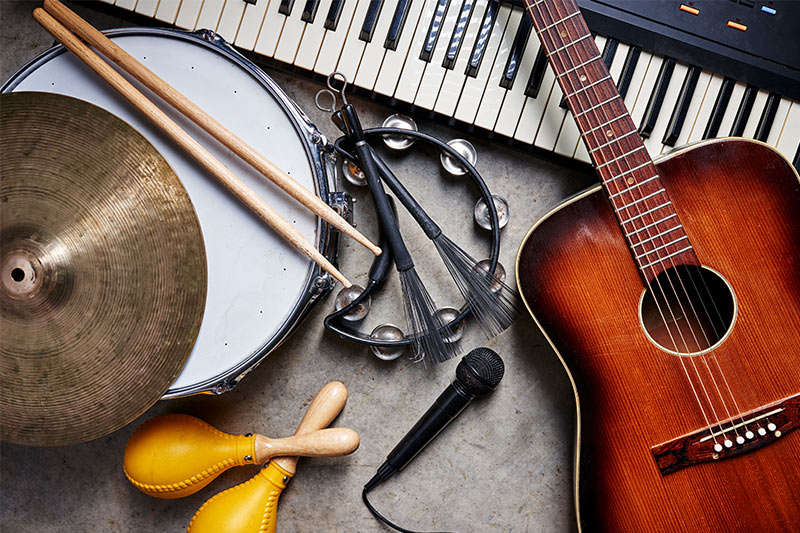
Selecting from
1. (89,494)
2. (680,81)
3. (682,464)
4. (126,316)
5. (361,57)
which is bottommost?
(682,464)

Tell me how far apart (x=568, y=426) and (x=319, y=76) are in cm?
90

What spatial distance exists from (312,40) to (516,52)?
39 cm

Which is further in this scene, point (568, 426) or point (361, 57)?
point (568, 426)

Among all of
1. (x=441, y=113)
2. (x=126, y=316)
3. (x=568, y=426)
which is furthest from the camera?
(x=568, y=426)

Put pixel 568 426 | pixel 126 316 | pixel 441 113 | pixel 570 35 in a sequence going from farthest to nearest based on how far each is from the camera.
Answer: pixel 568 426 < pixel 441 113 < pixel 570 35 < pixel 126 316

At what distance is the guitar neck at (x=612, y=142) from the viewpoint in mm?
1003

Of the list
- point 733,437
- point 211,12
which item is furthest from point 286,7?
point 733,437

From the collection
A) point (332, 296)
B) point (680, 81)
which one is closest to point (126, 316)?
point (332, 296)

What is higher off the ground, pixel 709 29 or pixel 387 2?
pixel 387 2

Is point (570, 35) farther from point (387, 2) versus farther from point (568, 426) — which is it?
point (568, 426)

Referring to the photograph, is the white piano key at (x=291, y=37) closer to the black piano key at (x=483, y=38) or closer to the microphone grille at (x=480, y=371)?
the black piano key at (x=483, y=38)

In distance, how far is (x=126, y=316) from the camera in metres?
0.90

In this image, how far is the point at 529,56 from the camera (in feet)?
3.63

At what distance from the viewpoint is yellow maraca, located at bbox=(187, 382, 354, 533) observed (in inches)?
43.9
